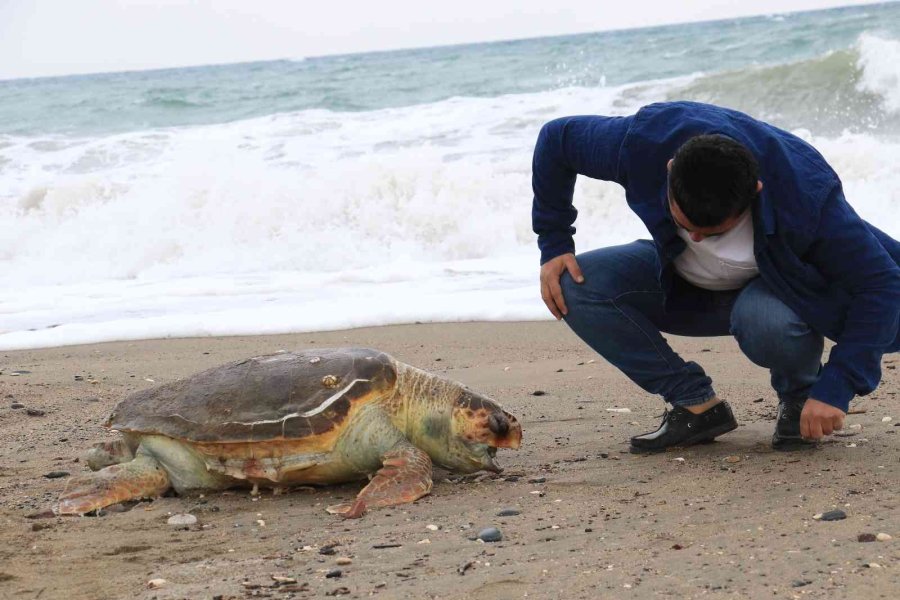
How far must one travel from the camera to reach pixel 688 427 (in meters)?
4.01

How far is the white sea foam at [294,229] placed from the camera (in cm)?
795

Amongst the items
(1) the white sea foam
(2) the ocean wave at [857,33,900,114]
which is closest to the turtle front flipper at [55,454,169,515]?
(1) the white sea foam

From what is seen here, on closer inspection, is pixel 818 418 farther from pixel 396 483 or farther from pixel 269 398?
pixel 269 398

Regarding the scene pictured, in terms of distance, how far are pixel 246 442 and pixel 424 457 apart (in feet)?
2.07

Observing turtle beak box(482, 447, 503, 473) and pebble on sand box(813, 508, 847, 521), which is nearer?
pebble on sand box(813, 508, 847, 521)

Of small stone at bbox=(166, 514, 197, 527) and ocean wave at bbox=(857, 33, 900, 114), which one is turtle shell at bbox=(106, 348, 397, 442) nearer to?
small stone at bbox=(166, 514, 197, 527)

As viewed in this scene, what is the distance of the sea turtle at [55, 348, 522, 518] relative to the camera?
12.1ft

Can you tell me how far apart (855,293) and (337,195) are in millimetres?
9695

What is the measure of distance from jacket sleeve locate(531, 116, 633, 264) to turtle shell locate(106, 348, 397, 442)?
2.65 ft

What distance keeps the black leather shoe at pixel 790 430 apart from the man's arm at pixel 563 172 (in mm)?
889

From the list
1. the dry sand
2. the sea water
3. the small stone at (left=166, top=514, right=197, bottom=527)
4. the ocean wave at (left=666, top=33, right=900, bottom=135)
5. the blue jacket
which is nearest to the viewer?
the dry sand

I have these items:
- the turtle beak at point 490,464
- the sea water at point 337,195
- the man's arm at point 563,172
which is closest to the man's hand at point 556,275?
the man's arm at point 563,172

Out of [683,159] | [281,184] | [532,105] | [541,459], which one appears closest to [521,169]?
[281,184]

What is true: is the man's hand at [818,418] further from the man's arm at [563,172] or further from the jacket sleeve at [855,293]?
the man's arm at [563,172]
